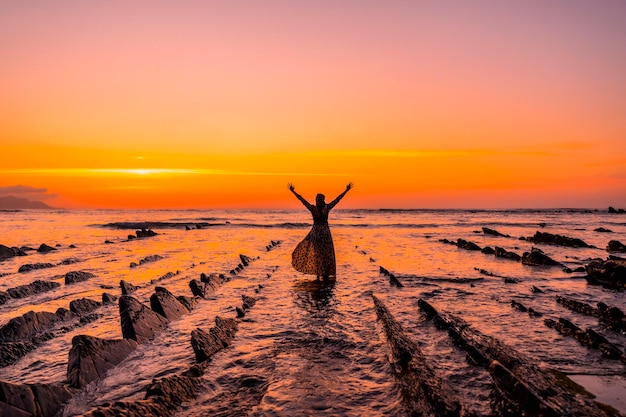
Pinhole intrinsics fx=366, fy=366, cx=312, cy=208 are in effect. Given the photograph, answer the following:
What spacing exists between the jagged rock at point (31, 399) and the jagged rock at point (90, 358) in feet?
2.01

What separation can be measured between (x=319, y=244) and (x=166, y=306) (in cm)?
644

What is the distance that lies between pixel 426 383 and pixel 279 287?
9.40 metres

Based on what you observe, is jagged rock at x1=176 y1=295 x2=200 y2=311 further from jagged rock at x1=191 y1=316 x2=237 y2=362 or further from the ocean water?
jagged rock at x1=191 y1=316 x2=237 y2=362

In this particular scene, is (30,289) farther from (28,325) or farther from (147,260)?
(147,260)

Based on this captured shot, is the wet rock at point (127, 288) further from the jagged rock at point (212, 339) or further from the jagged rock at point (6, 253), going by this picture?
the jagged rock at point (6, 253)

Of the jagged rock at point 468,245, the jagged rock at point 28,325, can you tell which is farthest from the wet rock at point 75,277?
the jagged rock at point 468,245

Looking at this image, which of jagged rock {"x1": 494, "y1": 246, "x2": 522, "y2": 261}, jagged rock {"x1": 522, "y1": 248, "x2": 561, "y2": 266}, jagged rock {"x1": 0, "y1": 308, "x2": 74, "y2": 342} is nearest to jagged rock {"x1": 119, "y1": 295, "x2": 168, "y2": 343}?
jagged rock {"x1": 0, "y1": 308, "x2": 74, "y2": 342}

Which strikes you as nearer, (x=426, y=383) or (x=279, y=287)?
(x=426, y=383)

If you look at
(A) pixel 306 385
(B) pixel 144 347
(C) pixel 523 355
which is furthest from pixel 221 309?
(C) pixel 523 355

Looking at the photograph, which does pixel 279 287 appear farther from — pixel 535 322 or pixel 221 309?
pixel 535 322

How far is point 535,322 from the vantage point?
31.7ft

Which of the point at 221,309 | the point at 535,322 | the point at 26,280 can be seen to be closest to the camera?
the point at 535,322

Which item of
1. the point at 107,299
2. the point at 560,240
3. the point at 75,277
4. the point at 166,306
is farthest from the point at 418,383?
the point at 560,240

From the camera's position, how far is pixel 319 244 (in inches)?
589
